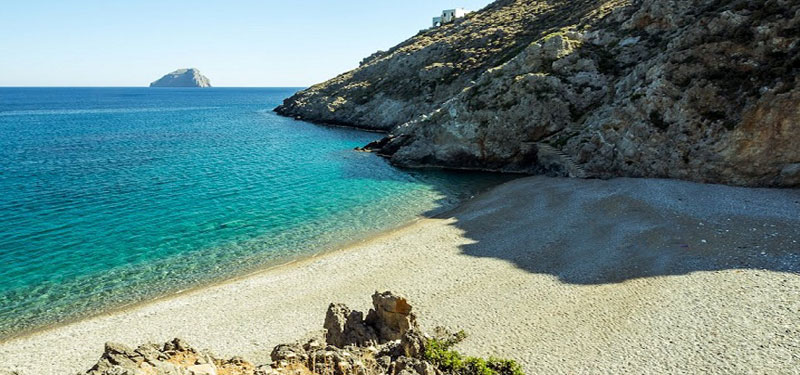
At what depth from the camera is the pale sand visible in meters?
16.3

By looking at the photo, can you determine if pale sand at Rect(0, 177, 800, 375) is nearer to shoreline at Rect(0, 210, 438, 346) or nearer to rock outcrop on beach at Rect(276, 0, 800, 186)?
shoreline at Rect(0, 210, 438, 346)

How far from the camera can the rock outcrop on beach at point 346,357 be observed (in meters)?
10.9

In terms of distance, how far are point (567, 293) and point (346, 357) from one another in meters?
12.6

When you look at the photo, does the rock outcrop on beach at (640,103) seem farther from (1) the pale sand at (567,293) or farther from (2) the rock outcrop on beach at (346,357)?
(2) the rock outcrop on beach at (346,357)

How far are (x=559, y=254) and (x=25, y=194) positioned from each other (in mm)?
46928

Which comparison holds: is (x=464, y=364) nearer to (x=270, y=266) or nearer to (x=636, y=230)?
(x=270, y=266)

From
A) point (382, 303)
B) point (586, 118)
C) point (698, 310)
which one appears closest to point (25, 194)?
point (382, 303)

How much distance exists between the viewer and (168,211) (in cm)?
3622

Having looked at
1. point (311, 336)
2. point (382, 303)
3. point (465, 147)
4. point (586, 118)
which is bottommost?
point (311, 336)

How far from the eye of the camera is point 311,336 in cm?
1838

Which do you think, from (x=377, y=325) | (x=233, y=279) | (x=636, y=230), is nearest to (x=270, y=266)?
(x=233, y=279)

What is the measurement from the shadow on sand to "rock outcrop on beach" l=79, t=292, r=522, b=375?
1081 cm

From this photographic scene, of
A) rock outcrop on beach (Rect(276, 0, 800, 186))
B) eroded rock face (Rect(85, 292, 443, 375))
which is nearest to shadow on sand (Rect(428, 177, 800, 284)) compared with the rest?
rock outcrop on beach (Rect(276, 0, 800, 186))

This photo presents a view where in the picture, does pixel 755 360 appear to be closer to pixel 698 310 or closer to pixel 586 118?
pixel 698 310
